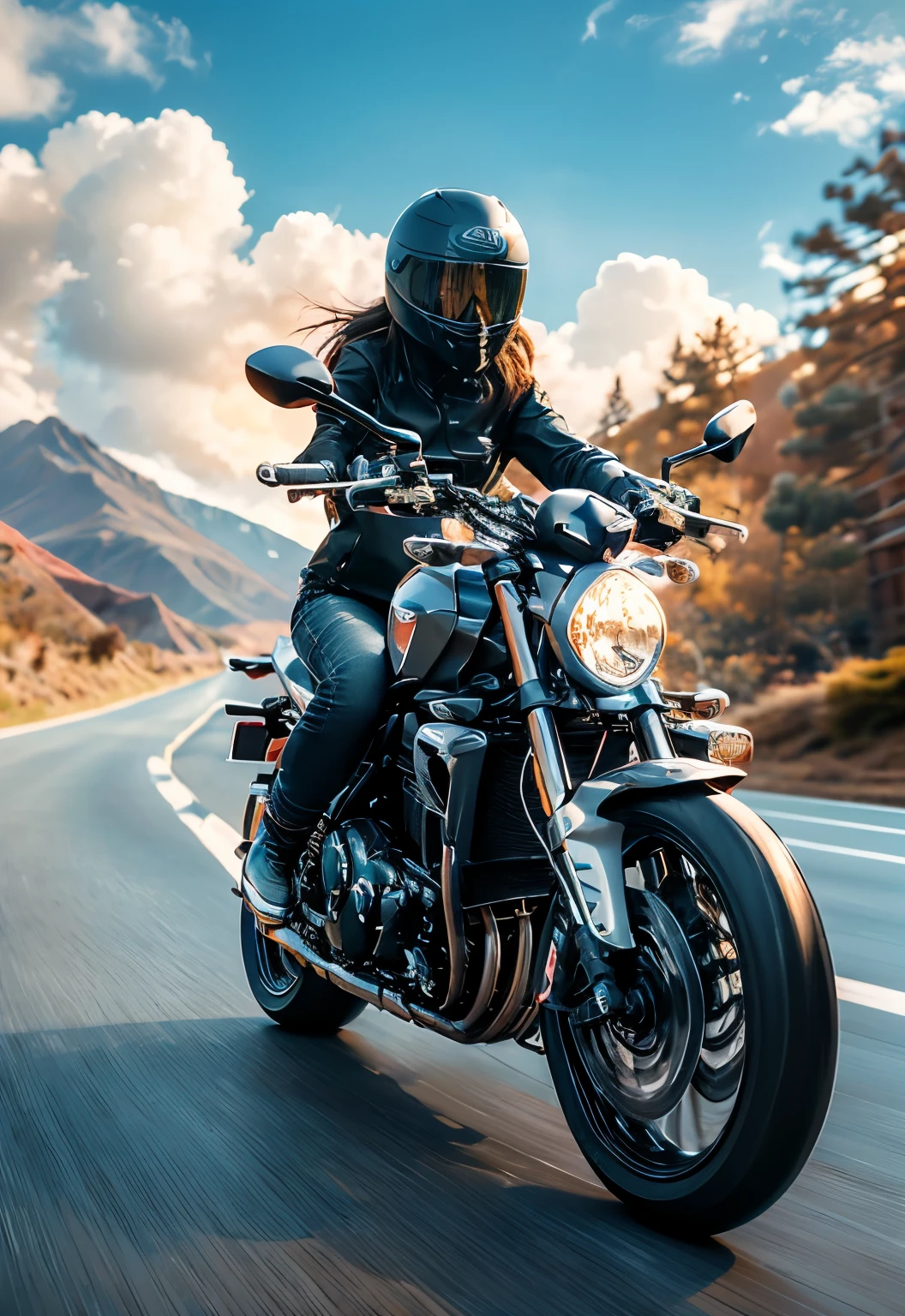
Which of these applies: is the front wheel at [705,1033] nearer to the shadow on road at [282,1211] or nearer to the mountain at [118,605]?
the shadow on road at [282,1211]

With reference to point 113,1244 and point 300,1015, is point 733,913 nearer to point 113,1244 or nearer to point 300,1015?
point 113,1244

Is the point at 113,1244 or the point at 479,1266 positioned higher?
the point at 479,1266

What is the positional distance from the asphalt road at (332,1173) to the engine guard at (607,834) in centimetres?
60

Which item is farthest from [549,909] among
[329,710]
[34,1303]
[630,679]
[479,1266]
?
[34,1303]

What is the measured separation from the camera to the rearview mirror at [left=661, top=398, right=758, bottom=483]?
2.90 m

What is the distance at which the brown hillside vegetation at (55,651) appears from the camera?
1296 inches

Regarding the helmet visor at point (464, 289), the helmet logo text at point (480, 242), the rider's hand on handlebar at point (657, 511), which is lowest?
the rider's hand on handlebar at point (657, 511)

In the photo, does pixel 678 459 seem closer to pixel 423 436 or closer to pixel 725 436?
pixel 725 436

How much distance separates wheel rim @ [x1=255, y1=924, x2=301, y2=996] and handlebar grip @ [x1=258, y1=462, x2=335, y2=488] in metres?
1.68

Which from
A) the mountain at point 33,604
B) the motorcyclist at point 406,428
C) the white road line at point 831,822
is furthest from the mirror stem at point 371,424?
the mountain at point 33,604

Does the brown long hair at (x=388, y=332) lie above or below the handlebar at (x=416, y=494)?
above

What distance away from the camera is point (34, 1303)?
211 centimetres

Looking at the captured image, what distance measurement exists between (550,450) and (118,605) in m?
49.8

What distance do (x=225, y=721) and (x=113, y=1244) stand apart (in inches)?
779
